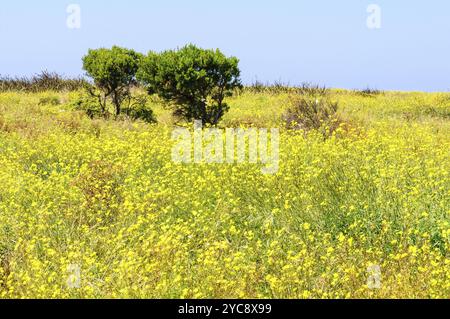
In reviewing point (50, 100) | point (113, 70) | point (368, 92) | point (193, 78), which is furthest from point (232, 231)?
point (368, 92)

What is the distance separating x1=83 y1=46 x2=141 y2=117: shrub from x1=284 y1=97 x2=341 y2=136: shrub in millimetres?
6030

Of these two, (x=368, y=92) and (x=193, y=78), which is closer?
(x=193, y=78)

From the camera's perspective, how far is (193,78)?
1677 cm

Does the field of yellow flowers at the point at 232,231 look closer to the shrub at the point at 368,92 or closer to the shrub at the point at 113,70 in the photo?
the shrub at the point at 113,70

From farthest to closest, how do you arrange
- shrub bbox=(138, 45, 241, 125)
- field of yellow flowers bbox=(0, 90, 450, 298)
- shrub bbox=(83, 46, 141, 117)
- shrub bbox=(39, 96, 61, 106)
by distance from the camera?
shrub bbox=(39, 96, 61, 106), shrub bbox=(83, 46, 141, 117), shrub bbox=(138, 45, 241, 125), field of yellow flowers bbox=(0, 90, 450, 298)

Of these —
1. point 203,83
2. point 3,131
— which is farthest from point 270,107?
point 3,131

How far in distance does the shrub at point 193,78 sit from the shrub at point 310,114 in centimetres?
205

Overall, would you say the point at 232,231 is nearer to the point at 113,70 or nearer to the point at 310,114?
the point at 310,114

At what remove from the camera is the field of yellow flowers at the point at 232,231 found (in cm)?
528

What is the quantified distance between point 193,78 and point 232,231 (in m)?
10.8

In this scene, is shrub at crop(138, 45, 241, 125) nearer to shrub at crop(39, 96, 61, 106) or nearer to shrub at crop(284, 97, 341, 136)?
shrub at crop(284, 97, 341, 136)

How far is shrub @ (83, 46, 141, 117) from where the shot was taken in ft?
63.8

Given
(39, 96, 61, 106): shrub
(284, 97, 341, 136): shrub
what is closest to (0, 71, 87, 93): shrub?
(39, 96, 61, 106): shrub

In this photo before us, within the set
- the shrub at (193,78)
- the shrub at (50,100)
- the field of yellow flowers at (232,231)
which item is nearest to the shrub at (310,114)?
the shrub at (193,78)
